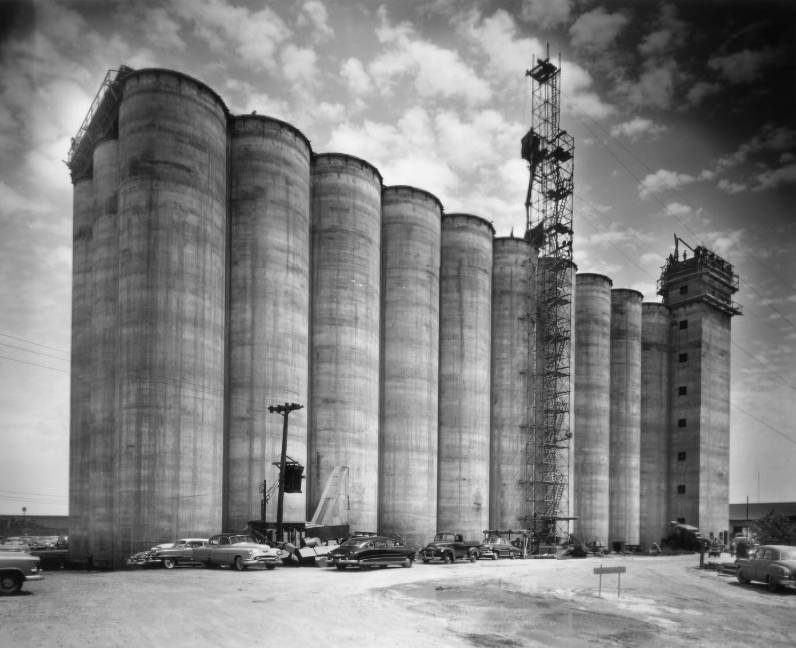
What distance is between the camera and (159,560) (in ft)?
98.4

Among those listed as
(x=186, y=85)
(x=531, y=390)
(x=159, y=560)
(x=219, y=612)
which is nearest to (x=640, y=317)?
(x=531, y=390)

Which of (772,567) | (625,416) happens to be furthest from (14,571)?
(625,416)

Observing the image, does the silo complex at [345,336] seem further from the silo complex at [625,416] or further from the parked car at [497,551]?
the silo complex at [625,416]

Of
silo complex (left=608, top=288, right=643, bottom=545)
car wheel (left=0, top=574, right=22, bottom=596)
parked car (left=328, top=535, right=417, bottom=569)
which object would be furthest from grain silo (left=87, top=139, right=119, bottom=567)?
silo complex (left=608, top=288, right=643, bottom=545)

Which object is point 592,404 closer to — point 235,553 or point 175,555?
point 235,553

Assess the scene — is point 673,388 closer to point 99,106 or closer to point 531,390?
point 531,390

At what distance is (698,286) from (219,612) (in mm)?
77172

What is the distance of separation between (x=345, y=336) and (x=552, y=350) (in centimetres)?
2406

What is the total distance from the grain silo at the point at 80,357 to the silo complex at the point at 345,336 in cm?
1574

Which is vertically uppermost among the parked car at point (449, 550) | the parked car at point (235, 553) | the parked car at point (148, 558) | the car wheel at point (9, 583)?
the car wheel at point (9, 583)

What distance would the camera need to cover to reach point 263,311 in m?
43.8

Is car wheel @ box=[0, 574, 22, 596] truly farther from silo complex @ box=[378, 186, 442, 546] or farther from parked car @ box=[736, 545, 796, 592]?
silo complex @ box=[378, 186, 442, 546]

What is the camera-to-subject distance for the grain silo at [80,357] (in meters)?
48.3

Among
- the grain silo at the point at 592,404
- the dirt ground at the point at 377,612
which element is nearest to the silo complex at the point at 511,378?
the grain silo at the point at 592,404
